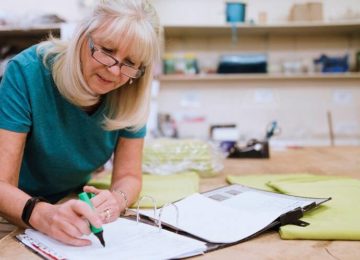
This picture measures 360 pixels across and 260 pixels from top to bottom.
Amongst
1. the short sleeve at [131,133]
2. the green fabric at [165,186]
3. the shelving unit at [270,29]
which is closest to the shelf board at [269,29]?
the shelving unit at [270,29]

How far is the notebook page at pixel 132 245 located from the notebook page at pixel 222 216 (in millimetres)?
47

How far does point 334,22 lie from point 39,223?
276 cm

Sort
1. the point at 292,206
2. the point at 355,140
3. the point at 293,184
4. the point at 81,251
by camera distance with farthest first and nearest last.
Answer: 1. the point at 355,140
2. the point at 293,184
3. the point at 292,206
4. the point at 81,251

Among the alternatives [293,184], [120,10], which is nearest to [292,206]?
[293,184]

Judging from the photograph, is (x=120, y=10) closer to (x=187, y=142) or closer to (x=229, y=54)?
(x=187, y=142)

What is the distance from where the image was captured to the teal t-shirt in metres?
0.94

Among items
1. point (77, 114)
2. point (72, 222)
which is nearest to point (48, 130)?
point (77, 114)

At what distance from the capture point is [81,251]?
684 mm

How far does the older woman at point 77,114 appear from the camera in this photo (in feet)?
2.81

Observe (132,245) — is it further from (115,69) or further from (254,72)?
(254,72)

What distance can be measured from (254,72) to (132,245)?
2540 millimetres

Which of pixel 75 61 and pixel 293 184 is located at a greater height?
pixel 75 61

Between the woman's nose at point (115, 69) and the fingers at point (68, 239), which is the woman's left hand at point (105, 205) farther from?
the woman's nose at point (115, 69)

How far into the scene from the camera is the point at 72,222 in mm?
710
